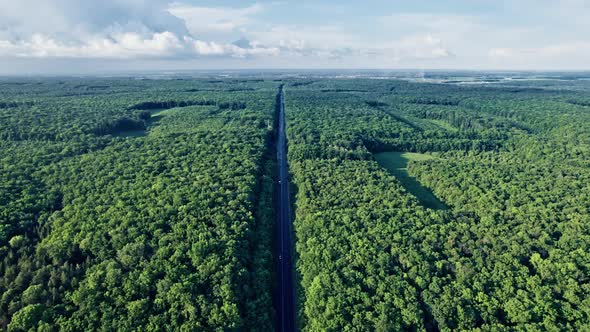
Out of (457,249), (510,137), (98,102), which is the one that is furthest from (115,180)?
(98,102)

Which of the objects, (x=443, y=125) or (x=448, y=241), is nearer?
(x=448, y=241)

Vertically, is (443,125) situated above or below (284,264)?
above

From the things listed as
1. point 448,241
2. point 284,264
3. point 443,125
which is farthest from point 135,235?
point 443,125

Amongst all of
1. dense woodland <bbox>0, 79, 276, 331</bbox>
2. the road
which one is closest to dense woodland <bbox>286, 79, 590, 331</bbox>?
the road

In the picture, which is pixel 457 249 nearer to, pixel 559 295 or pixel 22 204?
pixel 559 295

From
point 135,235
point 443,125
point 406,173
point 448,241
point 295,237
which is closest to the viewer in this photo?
point 135,235

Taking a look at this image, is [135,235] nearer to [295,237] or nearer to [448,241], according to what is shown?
[295,237]

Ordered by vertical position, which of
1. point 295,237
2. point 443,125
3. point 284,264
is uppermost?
point 443,125
